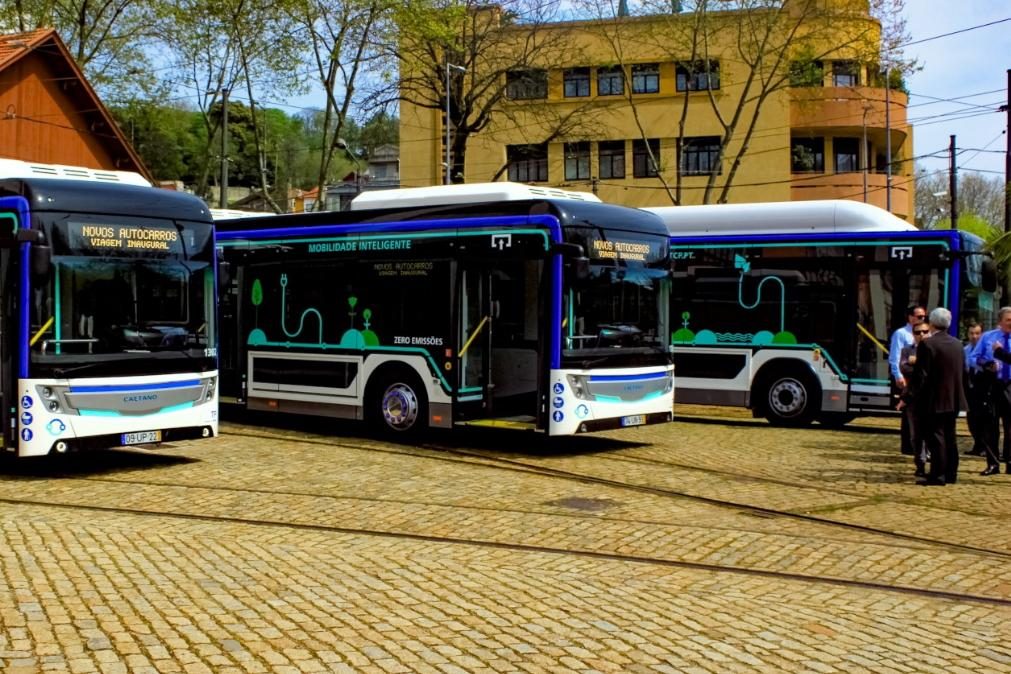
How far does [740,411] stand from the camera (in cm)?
2167

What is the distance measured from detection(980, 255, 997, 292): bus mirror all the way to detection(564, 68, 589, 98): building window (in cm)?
3423

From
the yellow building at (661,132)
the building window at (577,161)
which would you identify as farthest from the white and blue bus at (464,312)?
the building window at (577,161)


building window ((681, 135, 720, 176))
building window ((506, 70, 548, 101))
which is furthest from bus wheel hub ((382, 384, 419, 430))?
building window ((681, 135, 720, 176))

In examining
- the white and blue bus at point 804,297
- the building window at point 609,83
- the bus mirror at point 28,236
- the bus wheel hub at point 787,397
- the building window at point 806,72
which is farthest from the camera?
the building window at point 609,83

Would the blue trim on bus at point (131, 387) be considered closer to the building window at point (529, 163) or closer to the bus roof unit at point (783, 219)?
the bus roof unit at point (783, 219)

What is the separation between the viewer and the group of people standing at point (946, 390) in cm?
1203

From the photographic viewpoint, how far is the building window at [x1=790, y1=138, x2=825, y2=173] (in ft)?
165

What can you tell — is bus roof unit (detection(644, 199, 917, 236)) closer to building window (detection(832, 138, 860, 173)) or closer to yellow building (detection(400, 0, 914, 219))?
yellow building (detection(400, 0, 914, 219))

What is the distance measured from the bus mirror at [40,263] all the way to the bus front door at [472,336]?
5085 mm

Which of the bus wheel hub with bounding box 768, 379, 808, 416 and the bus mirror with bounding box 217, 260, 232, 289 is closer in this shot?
the bus mirror with bounding box 217, 260, 232, 289

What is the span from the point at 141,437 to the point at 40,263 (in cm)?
217

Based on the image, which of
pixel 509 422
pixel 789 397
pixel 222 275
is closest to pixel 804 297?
pixel 789 397

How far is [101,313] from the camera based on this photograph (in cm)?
1192

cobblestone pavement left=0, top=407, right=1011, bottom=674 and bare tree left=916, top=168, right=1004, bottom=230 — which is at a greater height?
bare tree left=916, top=168, right=1004, bottom=230
